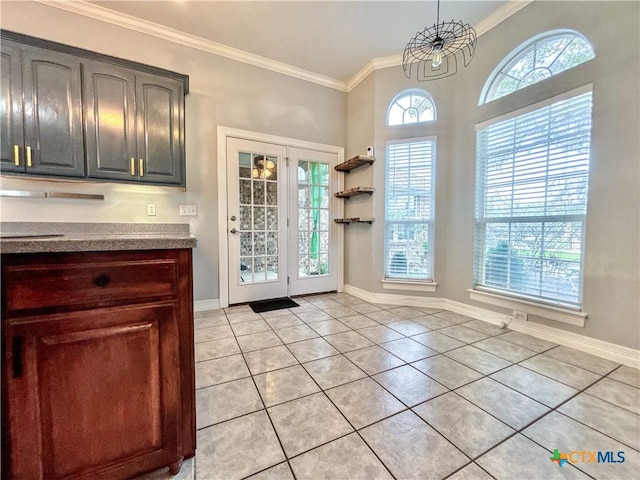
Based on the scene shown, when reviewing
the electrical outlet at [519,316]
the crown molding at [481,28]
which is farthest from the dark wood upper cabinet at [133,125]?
the electrical outlet at [519,316]

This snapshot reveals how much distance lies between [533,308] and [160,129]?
3815 mm

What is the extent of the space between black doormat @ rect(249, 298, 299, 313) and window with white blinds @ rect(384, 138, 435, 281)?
1.32 m

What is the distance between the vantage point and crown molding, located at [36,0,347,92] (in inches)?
95.0

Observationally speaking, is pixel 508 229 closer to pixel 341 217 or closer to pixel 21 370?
pixel 341 217

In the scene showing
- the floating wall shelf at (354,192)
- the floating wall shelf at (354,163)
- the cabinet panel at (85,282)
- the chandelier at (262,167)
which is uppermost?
the floating wall shelf at (354,163)

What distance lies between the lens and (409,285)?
127 inches

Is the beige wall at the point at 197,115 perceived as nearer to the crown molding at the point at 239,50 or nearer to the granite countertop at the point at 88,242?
the crown molding at the point at 239,50

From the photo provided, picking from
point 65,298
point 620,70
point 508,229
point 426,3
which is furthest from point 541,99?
point 65,298

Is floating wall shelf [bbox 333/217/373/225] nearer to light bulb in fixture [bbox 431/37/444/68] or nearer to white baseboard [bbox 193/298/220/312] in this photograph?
light bulb in fixture [bbox 431/37/444/68]

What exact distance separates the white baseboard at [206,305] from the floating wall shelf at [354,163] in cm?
240

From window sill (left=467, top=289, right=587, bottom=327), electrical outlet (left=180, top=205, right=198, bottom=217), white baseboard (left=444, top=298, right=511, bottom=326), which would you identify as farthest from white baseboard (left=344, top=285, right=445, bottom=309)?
electrical outlet (left=180, top=205, right=198, bottom=217)

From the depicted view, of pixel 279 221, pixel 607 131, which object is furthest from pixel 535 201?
pixel 279 221

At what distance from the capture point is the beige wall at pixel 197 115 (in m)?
2.32

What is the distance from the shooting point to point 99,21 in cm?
250
